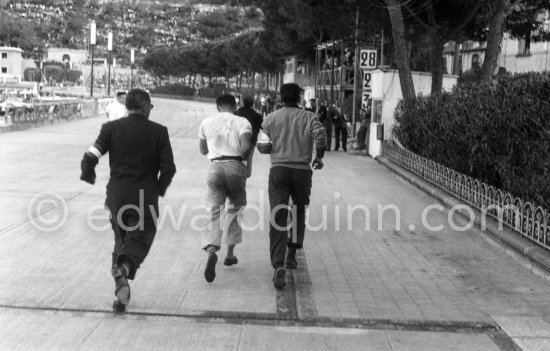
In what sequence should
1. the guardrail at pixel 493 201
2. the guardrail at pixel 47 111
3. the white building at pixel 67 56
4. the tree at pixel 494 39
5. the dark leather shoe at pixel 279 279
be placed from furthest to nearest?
1. the white building at pixel 67 56
2. the guardrail at pixel 47 111
3. the tree at pixel 494 39
4. the guardrail at pixel 493 201
5. the dark leather shoe at pixel 279 279

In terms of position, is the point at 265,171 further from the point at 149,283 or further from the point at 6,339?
the point at 6,339

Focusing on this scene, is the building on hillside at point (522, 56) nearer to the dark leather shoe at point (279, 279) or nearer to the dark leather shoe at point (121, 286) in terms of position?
the dark leather shoe at point (279, 279)

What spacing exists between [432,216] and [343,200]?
1796 mm

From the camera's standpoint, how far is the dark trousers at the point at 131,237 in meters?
6.25

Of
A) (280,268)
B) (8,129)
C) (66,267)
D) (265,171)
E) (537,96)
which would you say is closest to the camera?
(280,268)

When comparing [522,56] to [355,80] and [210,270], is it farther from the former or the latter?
[210,270]

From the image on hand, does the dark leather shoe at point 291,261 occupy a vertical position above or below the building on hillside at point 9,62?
below

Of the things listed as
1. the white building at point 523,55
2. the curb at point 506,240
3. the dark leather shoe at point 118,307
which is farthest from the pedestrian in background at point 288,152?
the white building at point 523,55

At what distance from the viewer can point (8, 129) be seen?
1089 inches

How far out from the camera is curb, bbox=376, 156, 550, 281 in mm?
8156

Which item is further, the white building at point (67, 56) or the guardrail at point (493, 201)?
the white building at point (67, 56)

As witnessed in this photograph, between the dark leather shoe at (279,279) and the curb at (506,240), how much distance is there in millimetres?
2586

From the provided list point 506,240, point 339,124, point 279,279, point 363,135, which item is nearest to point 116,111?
point 506,240

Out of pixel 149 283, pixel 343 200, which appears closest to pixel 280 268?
pixel 149 283
